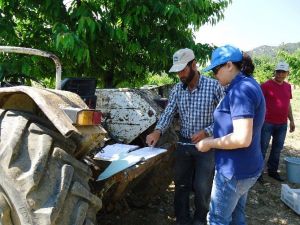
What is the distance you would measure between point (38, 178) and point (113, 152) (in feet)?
3.71

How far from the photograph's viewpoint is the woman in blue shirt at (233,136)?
2.53 metres

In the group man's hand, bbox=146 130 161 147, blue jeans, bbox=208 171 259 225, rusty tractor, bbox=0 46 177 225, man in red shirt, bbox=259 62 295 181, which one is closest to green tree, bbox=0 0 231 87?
man's hand, bbox=146 130 161 147

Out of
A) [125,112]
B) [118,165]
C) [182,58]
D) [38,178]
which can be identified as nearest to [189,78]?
[182,58]

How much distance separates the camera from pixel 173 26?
474 centimetres

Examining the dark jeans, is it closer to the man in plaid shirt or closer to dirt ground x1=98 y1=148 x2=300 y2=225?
the man in plaid shirt

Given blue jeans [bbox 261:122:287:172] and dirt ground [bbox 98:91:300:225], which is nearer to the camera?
dirt ground [bbox 98:91:300:225]

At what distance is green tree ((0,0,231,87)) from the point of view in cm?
408

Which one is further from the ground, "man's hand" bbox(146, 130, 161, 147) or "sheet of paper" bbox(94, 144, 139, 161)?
"man's hand" bbox(146, 130, 161, 147)

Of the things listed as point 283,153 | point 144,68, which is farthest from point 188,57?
point 283,153

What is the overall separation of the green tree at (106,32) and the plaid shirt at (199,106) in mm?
988

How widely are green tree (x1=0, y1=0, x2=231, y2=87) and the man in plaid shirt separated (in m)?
0.88

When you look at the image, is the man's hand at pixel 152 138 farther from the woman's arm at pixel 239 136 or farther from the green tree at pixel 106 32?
the green tree at pixel 106 32

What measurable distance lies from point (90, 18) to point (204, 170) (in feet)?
6.18

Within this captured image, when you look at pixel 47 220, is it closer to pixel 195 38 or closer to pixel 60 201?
pixel 60 201
